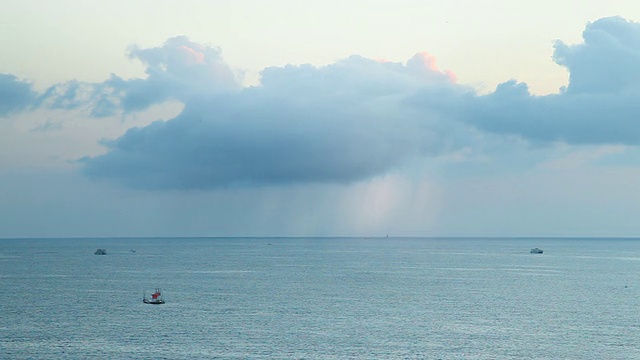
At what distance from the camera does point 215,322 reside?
123625mm

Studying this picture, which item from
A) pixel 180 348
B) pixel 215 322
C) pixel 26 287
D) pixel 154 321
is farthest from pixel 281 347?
pixel 26 287

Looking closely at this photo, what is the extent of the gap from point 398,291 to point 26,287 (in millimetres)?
94007

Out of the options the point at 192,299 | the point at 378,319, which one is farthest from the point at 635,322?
the point at 192,299

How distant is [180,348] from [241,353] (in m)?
9.48

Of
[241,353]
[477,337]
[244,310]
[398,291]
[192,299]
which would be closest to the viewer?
[241,353]

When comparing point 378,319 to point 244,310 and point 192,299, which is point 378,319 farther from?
point 192,299

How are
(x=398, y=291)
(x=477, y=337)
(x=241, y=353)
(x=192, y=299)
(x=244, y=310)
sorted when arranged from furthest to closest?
(x=398, y=291) < (x=192, y=299) < (x=244, y=310) < (x=477, y=337) < (x=241, y=353)

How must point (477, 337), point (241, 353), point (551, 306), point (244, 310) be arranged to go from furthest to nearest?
point (551, 306) → point (244, 310) → point (477, 337) → point (241, 353)

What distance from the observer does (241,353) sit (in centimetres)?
9869

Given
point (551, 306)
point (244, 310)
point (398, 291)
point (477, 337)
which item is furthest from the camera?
point (398, 291)

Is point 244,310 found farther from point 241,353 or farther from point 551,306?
point 551,306

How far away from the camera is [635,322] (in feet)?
416

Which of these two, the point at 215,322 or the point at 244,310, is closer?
the point at 215,322

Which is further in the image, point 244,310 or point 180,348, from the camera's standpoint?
point 244,310
